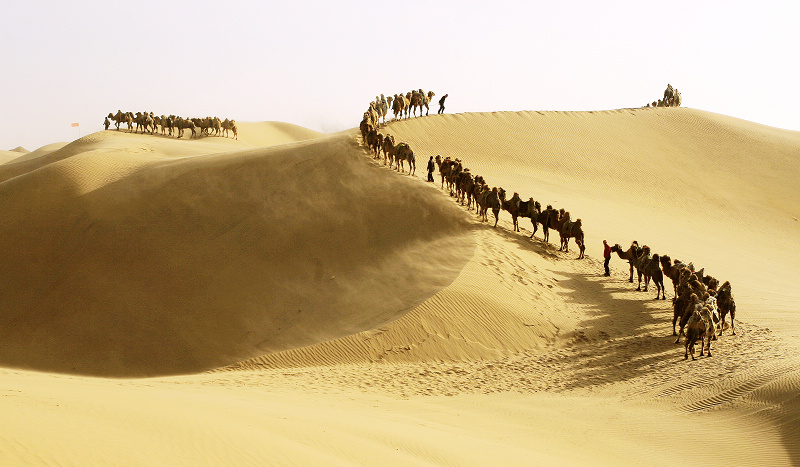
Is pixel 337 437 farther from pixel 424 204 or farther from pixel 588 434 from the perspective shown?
pixel 424 204

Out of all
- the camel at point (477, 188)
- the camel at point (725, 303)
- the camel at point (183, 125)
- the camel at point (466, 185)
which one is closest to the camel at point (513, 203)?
the camel at point (477, 188)

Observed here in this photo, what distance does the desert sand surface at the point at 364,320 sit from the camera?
373 inches

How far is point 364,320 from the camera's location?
17375 mm

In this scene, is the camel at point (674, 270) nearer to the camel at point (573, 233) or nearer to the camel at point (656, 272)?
the camel at point (656, 272)

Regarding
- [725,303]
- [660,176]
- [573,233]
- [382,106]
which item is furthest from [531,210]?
[660,176]

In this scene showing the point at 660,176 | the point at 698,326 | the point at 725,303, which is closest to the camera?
the point at 698,326

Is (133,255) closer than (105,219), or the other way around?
(133,255)

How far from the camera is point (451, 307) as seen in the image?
57.1ft

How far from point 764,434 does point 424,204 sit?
13.6 meters

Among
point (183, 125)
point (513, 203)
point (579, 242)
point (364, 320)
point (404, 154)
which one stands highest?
point (183, 125)

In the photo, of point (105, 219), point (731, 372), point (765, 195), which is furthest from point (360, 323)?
point (765, 195)

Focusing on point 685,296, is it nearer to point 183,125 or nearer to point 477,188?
point 477,188

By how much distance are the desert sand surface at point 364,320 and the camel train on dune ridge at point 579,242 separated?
523mm

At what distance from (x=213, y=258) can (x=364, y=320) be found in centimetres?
630
